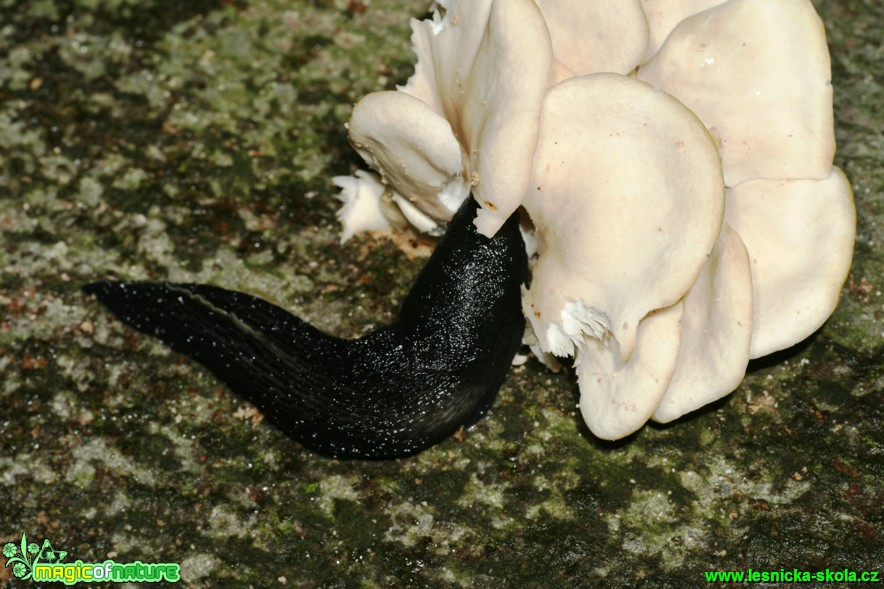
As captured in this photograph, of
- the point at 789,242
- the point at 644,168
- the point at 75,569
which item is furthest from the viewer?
the point at 75,569

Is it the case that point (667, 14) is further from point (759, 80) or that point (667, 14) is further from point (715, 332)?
point (715, 332)

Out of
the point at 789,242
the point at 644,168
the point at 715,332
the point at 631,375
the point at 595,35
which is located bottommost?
the point at 631,375

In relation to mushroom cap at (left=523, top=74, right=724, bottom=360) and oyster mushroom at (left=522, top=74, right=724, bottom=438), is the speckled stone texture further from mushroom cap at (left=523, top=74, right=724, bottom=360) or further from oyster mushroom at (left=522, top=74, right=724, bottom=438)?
mushroom cap at (left=523, top=74, right=724, bottom=360)

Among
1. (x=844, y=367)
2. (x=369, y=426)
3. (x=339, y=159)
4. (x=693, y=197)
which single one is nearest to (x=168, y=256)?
(x=339, y=159)

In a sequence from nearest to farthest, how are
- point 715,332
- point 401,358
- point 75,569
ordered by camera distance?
point 715,332
point 75,569
point 401,358

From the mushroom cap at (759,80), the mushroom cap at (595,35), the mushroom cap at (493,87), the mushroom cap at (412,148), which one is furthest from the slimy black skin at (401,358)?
the mushroom cap at (759,80)

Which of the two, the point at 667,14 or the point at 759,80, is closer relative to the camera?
the point at 759,80

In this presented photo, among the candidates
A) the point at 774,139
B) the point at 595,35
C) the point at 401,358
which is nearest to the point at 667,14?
the point at 595,35
